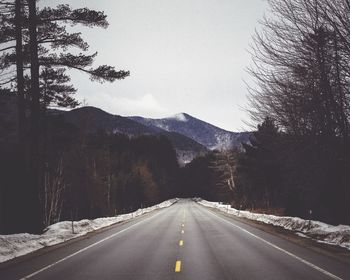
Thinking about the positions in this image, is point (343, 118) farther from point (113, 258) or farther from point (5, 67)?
Result: point (5, 67)

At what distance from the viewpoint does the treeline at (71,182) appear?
2628 centimetres

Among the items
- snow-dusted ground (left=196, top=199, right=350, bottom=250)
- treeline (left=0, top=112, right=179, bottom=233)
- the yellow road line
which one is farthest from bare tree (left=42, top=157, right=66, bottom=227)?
the yellow road line

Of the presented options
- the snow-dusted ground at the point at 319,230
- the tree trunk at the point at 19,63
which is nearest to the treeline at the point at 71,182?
the tree trunk at the point at 19,63

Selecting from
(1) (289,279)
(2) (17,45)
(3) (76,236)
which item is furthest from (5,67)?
(1) (289,279)

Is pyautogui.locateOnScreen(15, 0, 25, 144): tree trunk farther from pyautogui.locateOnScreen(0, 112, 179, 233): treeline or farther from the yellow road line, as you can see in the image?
the yellow road line

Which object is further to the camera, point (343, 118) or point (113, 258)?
point (343, 118)

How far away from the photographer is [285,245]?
16.2 m

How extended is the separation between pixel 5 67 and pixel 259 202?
149 ft

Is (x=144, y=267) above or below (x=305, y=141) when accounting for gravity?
below

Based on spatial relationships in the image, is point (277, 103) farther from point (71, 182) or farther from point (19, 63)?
point (71, 182)

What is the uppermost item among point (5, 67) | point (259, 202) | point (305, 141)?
point (5, 67)

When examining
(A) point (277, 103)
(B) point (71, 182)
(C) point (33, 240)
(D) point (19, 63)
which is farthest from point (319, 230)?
(B) point (71, 182)

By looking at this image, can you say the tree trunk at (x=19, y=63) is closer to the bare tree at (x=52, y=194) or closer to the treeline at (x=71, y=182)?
Answer: the treeline at (x=71, y=182)

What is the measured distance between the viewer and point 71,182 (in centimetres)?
4662
